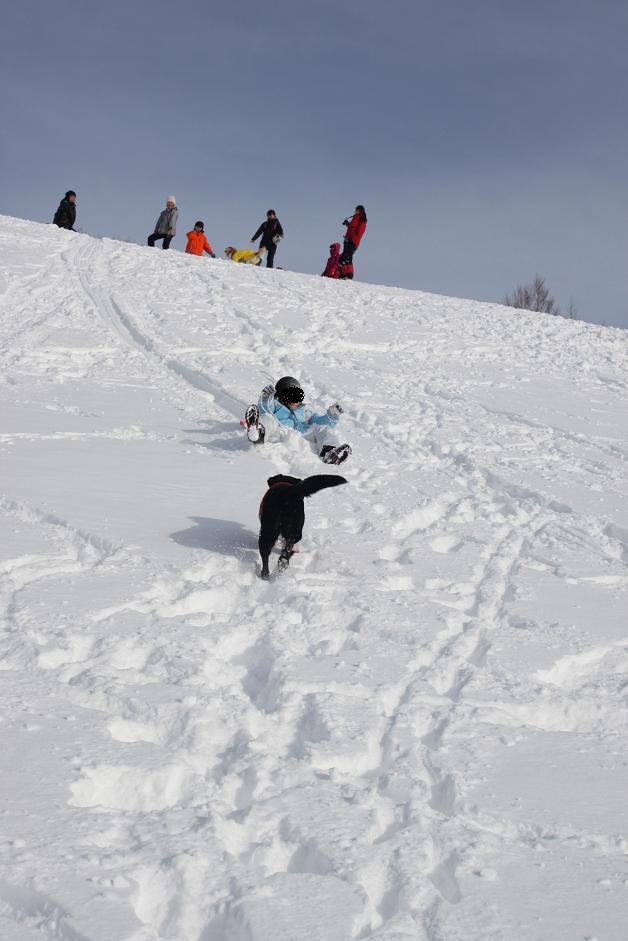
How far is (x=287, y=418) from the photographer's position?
7148 millimetres

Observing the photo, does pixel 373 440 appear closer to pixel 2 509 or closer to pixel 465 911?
pixel 2 509

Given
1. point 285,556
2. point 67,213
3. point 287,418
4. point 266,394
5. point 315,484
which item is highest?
point 67,213

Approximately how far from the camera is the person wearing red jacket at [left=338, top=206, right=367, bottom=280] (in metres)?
16.9

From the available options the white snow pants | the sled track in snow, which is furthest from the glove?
the sled track in snow

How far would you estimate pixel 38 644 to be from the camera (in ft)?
11.2

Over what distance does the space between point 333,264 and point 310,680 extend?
15.0 m

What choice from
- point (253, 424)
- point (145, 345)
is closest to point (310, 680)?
point (253, 424)

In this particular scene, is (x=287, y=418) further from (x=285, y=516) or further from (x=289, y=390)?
(x=285, y=516)

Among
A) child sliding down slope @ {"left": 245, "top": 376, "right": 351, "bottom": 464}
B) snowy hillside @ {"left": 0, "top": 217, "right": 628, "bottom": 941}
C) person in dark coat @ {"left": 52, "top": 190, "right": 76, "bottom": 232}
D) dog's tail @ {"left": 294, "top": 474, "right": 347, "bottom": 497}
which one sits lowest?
snowy hillside @ {"left": 0, "top": 217, "right": 628, "bottom": 941}

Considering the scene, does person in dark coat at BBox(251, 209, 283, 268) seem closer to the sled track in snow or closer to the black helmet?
the sled track in snow

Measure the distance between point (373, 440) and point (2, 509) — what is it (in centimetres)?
374

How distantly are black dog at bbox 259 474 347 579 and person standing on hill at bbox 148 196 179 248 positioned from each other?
14.3m

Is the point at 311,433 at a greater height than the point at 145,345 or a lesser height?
lesser

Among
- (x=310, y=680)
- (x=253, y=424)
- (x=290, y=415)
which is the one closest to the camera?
(x=310, y=680)
